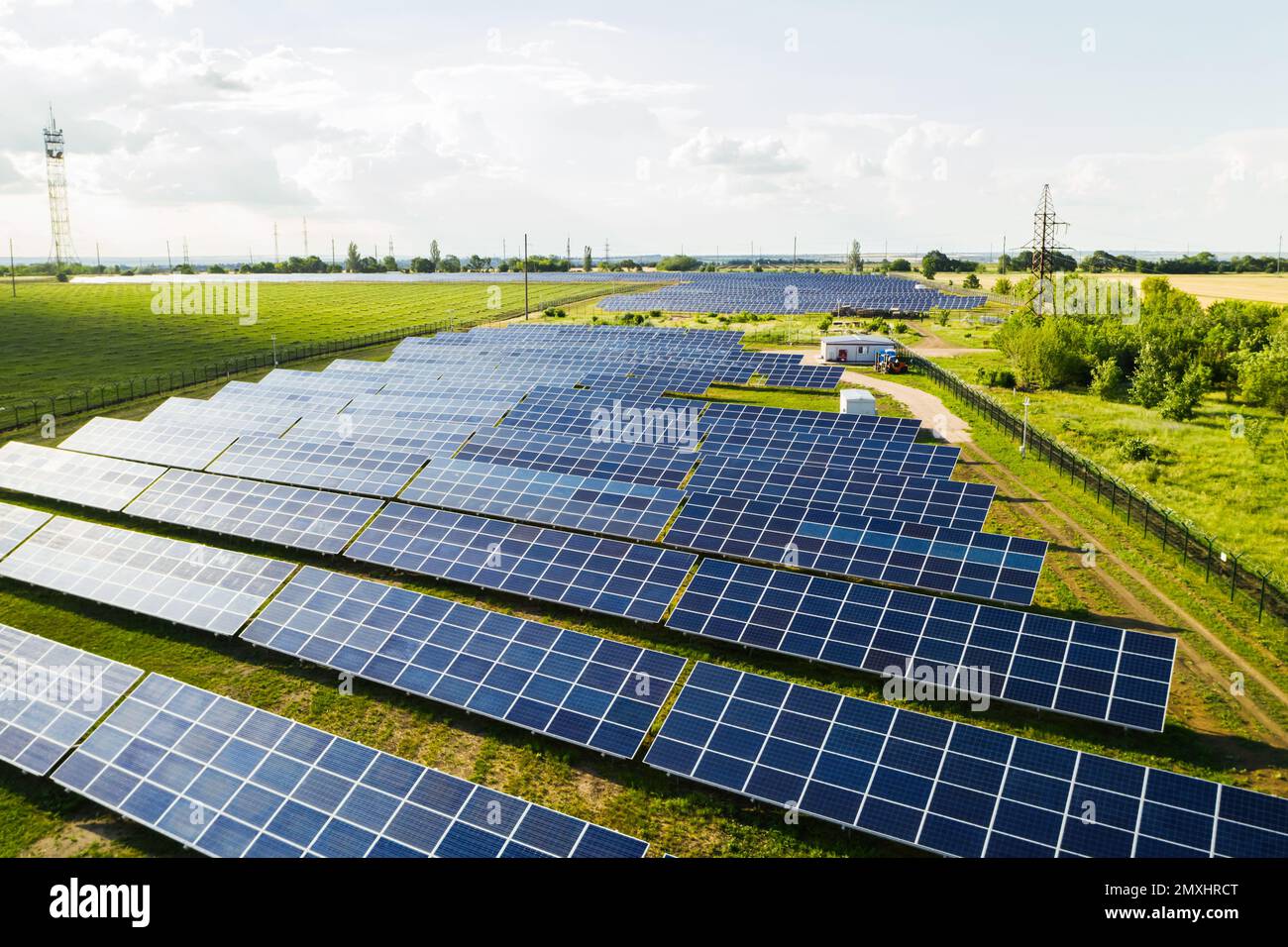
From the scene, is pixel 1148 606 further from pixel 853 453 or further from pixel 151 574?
pixel 151 574

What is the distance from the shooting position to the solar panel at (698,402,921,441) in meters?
47.7

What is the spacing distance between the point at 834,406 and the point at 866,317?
6638cm

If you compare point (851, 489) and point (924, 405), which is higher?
point (924, 405)

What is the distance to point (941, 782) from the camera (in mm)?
18984

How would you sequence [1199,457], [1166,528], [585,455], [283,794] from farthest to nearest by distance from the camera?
[1199,457]
[585,455]
[1166,528]
[283,794]

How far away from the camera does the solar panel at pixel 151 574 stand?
29.3 metres

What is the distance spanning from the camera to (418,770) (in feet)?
63.8

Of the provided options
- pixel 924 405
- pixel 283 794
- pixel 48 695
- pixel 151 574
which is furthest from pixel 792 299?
pixel 283 794

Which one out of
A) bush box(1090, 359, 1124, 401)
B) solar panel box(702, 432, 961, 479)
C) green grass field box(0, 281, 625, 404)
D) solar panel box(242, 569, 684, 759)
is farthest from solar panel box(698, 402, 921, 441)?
green grass field box(0, 281, 625, 404)

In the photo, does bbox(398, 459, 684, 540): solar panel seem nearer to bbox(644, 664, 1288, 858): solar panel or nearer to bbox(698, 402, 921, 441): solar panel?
bbox(644, 664, 1288, 858): solar panel

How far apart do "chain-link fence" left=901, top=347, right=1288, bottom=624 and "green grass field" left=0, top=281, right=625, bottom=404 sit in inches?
3335

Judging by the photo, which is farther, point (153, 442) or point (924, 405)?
point (924, 405)

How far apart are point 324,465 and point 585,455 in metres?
14.5

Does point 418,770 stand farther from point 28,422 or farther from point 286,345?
point 286,345
